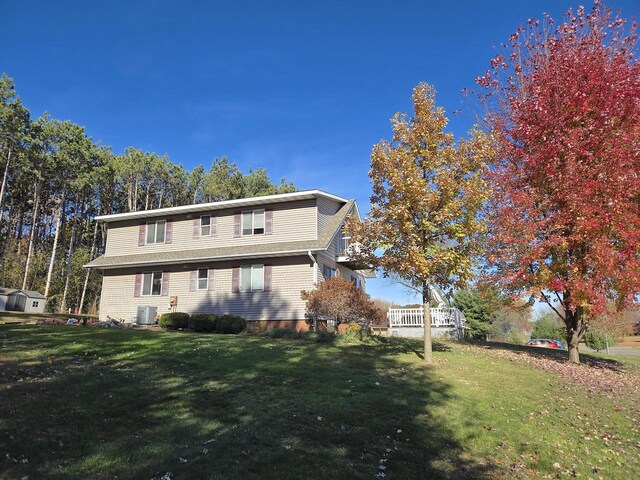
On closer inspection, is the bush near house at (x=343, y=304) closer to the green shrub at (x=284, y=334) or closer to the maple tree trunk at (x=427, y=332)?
the green shrub at (x=284, y=334)

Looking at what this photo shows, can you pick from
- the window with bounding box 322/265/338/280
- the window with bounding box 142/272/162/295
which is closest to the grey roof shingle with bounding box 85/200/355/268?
the window with bounding box 142/272/162/295

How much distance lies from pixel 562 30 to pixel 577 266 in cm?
821

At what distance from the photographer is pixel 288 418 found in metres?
6.38

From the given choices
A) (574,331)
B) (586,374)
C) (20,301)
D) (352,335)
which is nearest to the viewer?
(586,374)

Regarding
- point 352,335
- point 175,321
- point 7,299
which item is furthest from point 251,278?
point 7,299

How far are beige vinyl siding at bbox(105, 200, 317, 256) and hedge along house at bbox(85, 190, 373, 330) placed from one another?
0.05 meters

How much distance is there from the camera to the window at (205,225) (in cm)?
2334

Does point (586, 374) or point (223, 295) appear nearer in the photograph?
point (586, 374)

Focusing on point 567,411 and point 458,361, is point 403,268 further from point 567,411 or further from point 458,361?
point 567,411

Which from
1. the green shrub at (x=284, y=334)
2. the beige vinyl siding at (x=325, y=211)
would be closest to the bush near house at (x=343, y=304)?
the green shrub at (x=284, y=334)

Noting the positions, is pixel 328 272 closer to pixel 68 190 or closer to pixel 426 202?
pixel 426 202

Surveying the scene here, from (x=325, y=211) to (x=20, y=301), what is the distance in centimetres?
2216

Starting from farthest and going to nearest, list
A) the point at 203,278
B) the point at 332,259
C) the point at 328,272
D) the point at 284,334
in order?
the point at 332,259 < the point at 203,278 < the point at 328,272 < the point at 284,334

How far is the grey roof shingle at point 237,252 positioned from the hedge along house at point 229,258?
0.05 meters
